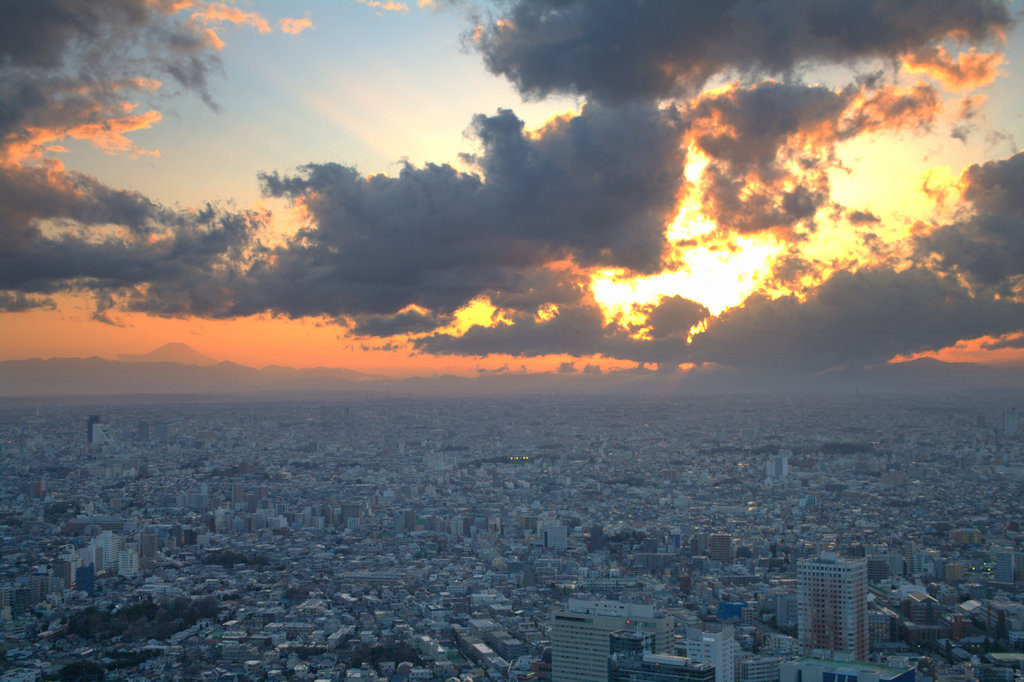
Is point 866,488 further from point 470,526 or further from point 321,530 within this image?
point 321,530

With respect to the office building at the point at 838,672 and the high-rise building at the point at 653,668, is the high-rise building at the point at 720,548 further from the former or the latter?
the high-rise building at the point at 653,668

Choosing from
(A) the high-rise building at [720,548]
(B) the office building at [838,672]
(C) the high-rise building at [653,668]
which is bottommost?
(A) the high-rise building at [720,548]

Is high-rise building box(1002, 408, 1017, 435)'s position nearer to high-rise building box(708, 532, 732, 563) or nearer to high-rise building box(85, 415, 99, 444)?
high-rise building box(708, 532, 732, 563)

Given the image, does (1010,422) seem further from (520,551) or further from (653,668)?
(653,668)

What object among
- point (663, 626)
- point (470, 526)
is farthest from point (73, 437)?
point (663, 626)

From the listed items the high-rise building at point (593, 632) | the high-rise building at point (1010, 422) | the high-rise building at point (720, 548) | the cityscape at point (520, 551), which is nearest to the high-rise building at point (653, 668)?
the cityscape at point (520, 551)

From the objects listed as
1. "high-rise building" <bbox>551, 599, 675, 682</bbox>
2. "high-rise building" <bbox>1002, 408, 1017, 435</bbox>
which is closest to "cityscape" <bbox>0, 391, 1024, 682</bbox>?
"high-rise building" <bbox>551, 599, 675, 682</bbox>
